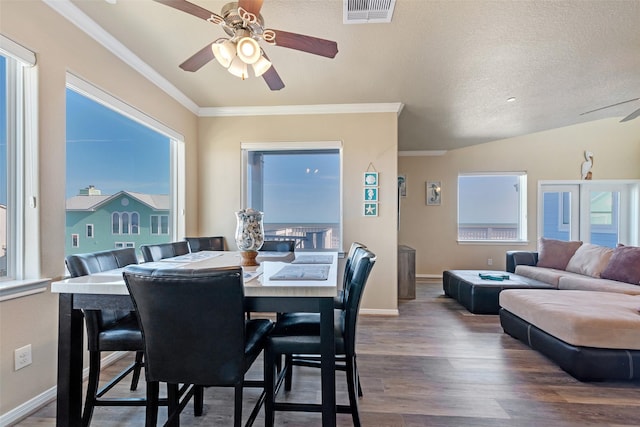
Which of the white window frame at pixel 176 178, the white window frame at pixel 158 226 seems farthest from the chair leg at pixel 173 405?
the white window frame at pixel 176 178

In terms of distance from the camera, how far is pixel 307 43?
68.7 inches

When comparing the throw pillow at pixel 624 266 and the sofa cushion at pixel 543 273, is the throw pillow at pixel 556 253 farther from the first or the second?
the throw pillow at pixel 624 266

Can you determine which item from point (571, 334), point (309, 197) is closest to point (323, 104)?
point (309, 197)

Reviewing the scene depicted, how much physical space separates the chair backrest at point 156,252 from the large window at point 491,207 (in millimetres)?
5369

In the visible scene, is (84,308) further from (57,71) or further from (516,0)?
(516,0)

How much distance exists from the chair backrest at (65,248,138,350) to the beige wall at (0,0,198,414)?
49cm

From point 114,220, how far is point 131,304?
166cm

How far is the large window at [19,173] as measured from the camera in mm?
1786

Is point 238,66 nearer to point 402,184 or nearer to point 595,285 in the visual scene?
point 595,285

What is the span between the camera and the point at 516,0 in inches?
76.7

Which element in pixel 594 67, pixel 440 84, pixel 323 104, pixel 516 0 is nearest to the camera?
pixel 516 0

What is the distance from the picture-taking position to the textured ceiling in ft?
6.76

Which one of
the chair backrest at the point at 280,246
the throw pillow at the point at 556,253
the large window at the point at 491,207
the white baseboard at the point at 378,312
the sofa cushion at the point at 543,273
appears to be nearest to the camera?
the chair backrest at the point at 280,246

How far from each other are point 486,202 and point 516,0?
4665mm
